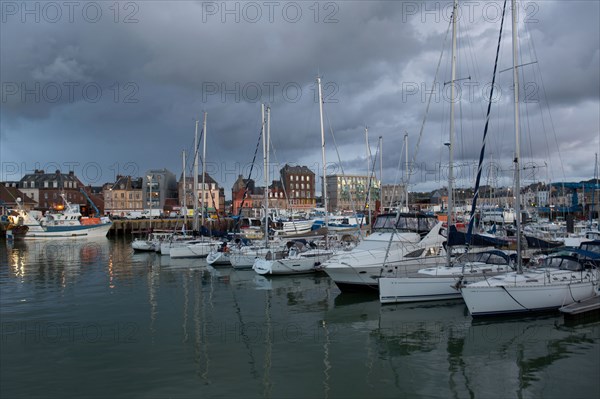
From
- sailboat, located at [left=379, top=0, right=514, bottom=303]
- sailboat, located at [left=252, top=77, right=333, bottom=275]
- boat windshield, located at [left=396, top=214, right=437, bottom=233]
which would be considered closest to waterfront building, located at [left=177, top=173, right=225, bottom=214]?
sailboat, located at [left=252, top=77, right=333, bottom=275]

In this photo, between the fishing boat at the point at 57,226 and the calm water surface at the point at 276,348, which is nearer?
the calm water surface at the point at 276,348

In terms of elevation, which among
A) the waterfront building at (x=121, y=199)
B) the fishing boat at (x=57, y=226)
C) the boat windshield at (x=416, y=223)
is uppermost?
the waterfront building at (x=121, y=199)

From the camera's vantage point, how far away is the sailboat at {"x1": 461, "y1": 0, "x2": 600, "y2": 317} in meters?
19.7

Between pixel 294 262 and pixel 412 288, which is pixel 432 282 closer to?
pixel 412 288

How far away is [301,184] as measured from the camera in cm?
16338

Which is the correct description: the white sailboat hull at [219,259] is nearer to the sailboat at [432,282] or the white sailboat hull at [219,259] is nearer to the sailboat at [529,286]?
the sailboat at [432,282]

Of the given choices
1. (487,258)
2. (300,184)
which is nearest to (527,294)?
(487,258)

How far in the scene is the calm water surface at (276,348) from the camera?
12.9 m

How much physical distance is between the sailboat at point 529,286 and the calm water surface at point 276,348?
2.29 feet

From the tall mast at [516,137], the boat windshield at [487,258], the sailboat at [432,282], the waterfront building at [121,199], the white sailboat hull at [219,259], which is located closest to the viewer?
the tall mast at [516,137]

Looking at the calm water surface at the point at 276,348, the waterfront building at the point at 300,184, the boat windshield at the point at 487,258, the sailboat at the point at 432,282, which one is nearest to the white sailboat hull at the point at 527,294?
the calm water surface at the point at 276,348

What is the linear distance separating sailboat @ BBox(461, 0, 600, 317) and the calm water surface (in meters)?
0.70

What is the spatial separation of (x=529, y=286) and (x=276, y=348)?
11.6 meters

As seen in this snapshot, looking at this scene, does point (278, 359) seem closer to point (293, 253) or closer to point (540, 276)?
point (540, 276)
